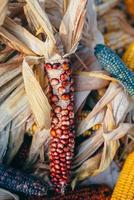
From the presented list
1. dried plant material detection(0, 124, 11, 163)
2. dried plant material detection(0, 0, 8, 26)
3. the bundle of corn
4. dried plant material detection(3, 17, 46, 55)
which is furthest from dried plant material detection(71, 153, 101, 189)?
dried plant material detection(0, 0, 8, 26)

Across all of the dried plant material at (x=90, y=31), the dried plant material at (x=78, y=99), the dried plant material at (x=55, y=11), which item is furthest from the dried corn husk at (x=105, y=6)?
the dried plant material at (x=78, y=99)

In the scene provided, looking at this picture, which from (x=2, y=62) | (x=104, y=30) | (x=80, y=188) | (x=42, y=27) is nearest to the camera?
(x=42, y=27)

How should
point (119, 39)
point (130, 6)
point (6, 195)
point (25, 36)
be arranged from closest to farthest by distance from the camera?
point (25, 36) → point (6, 195) → point (119, 39) → point (130, 6)

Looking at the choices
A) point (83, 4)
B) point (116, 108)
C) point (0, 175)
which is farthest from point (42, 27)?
point (0, 175)

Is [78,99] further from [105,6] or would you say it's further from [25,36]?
[105,6]

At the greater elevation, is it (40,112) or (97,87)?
(40,112)

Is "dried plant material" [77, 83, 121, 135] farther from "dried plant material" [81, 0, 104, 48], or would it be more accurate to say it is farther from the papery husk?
"dried plant material" [81, 0, 104, 48]

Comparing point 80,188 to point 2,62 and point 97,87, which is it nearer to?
point 97,87

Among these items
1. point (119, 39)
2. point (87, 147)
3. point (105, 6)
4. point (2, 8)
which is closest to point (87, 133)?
point (87, 147)
